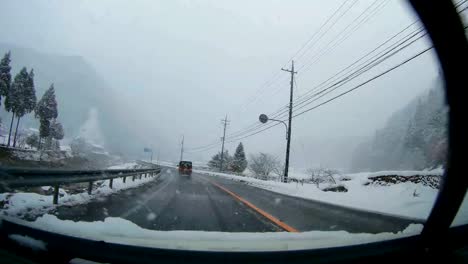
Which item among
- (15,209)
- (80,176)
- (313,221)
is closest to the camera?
(15,209)

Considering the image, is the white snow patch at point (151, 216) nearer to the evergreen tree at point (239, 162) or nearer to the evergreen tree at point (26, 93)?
the evergreen tree at point (26, 93)

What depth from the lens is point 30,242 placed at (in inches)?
105

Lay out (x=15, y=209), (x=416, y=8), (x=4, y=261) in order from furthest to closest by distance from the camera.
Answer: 1. (x=15, y=209)
2. (x=416, y=8)
3. (x=4, y=261)

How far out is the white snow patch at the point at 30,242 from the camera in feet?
8.60

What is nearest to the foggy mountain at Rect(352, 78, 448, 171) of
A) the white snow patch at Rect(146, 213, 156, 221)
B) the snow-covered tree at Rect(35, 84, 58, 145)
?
the white snow patch at Rect(146, 213, 156, 221)

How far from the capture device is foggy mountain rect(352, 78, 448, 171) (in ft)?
156

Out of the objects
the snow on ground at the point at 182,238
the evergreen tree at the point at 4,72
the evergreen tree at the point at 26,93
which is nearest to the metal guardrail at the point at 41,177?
the snow on ground at the point at 182,238

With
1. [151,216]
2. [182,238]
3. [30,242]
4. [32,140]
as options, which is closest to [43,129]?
[32,140]

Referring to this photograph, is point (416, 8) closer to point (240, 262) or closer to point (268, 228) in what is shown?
point (240, 262)

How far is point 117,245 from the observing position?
2602 mm

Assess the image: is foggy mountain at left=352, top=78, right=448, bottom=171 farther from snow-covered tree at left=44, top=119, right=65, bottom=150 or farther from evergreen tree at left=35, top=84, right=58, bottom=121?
snow-covered tree at left=44, top=119, right=65, bottom=150

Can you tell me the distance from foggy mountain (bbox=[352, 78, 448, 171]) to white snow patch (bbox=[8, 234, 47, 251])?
138 ft

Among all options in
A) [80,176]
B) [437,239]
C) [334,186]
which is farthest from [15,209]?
[334,186]

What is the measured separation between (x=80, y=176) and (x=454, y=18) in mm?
9499
